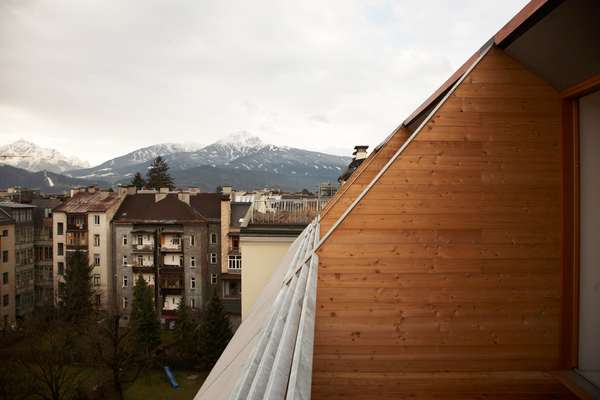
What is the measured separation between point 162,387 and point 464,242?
68.2 feet

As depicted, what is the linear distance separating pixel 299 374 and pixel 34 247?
3724 centimetres

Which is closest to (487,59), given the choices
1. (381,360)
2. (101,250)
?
(381,360)

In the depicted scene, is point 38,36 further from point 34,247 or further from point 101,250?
point 34,247

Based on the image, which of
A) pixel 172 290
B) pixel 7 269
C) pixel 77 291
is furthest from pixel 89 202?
pixel 172 290

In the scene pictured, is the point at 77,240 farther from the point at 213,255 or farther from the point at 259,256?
the point at 259,256

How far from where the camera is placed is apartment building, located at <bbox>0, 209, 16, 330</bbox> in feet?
92.2

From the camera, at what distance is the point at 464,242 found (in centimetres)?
314

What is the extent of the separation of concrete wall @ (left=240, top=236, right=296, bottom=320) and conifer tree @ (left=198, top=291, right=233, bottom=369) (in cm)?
1210

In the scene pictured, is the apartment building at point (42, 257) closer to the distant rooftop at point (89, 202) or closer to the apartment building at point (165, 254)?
the distant rooftop at point (89, 202)

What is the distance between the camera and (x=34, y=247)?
103 feet

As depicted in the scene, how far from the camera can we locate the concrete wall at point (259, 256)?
1023cm

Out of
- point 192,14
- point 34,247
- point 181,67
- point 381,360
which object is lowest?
point 34,247

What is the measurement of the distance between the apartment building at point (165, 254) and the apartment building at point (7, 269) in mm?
8217

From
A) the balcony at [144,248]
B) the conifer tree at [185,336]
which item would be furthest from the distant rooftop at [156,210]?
the conifer tree at [185,336]
